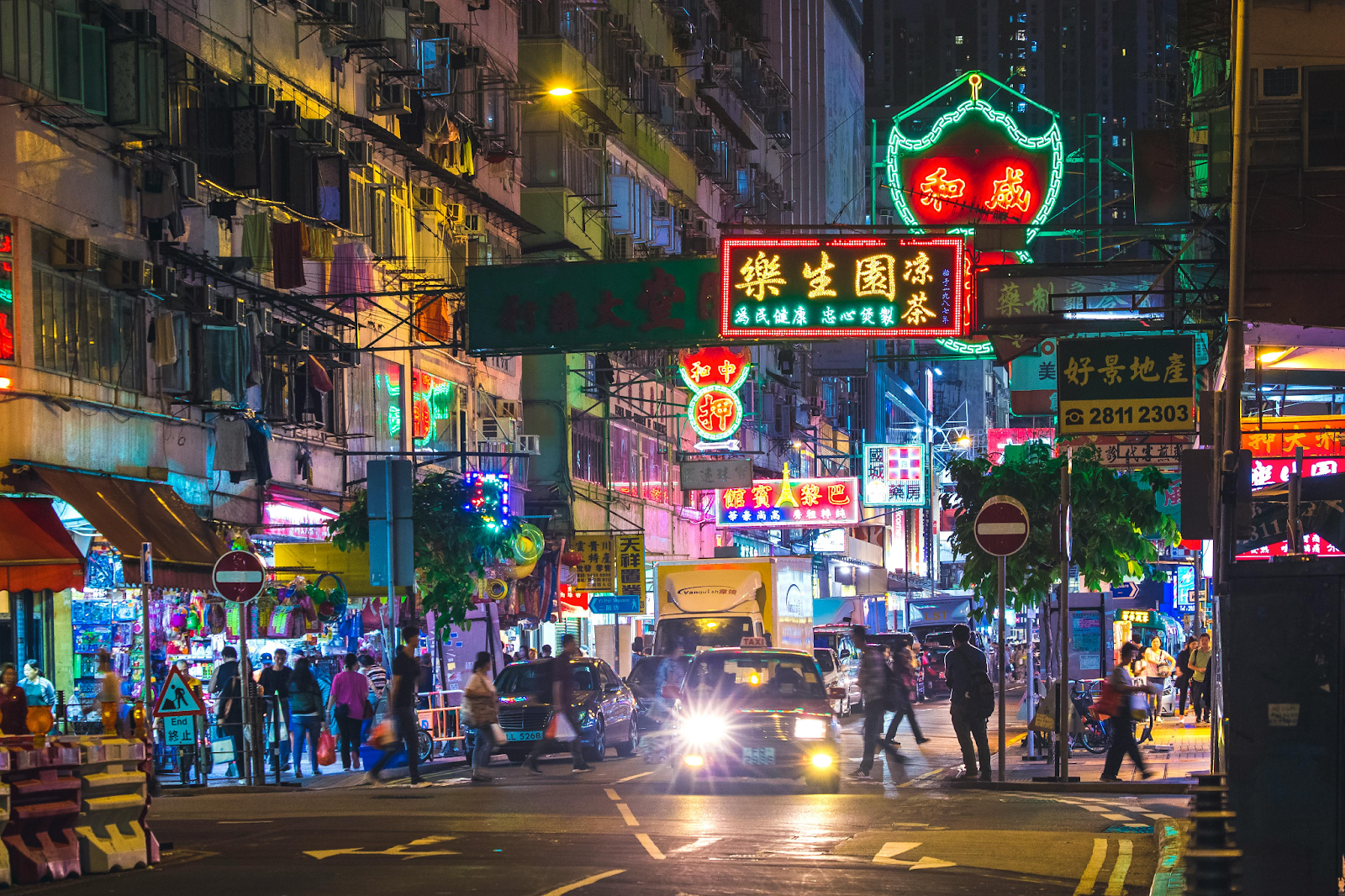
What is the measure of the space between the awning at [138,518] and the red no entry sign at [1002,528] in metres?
9.96

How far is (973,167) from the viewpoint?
28.8 meters

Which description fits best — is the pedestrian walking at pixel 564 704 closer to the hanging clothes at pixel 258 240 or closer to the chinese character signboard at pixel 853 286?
the chinese character signboard at pixel 853 286

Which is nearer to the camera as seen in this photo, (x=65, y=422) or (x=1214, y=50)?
(x=65, y=422)

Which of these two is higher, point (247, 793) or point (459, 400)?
point (459, 400)

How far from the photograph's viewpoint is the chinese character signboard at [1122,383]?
24.5m

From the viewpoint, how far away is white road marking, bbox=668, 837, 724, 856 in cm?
1427

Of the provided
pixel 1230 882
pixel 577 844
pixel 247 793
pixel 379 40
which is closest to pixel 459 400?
pixel 379 40

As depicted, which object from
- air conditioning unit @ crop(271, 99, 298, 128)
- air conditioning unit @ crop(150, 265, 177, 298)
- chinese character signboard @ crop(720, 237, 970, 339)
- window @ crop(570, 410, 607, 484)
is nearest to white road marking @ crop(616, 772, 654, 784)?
chinese character signboard @ crop(720, 237, 970, 339)

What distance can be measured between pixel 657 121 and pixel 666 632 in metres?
20.1

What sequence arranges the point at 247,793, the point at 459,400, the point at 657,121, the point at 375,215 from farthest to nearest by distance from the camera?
the point at 657,121
the point at 459,400
the point at 375,215
the point at 247,793

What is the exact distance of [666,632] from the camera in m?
40.8

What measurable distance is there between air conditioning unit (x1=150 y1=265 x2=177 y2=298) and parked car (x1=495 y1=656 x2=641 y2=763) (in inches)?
290

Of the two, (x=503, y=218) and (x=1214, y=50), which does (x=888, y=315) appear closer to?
(x=1214, y=50)

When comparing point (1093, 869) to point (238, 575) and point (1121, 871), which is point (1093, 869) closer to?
point (1121, 871)
